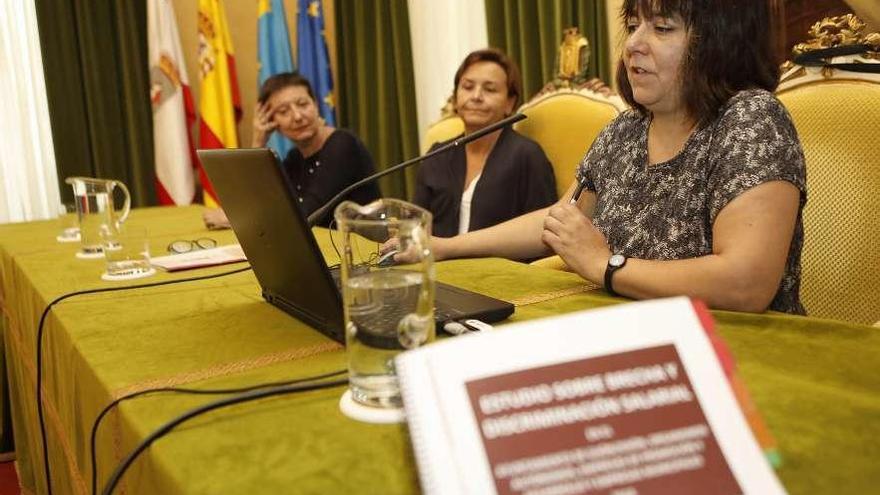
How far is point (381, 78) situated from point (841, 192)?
2891 mm

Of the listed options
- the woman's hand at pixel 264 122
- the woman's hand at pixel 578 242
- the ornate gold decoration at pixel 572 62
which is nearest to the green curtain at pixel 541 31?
the ornate gold decoration at pixel 572 62

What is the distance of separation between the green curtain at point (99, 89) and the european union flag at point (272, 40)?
1.96 feet

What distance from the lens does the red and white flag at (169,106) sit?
12.4 feet

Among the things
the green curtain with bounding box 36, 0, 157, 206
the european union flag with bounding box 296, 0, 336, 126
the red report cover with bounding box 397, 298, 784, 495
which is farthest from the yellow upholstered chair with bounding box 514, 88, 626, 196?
the green curtain with bounding box 36, 0, 157, 206

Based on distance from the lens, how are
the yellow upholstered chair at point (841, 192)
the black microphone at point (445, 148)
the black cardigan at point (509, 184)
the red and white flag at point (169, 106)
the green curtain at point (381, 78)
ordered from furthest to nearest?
1. the green curtain at point (381, 78)
2. the red and white flag at point (169, 106)
3. the black cardigan at point (509, 184)
4. the yellow upholstered chair at point (841, 192)
5. the black microphone at point (445, 148)

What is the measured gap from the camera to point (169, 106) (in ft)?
12.7

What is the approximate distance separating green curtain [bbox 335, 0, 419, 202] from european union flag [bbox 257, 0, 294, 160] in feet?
0.99

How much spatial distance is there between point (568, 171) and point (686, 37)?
1.05 m

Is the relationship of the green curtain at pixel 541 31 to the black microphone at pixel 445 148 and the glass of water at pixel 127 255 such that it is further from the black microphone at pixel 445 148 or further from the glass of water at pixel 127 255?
the glass of water at pixel 127 255

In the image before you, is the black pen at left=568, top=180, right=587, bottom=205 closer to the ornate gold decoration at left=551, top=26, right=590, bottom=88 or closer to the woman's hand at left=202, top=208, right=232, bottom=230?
the ornate gold decoration at left=551, top=26, right=590, bottom=88

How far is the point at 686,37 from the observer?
1.19 metres

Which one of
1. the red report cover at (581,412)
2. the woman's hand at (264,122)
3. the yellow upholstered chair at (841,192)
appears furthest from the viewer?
the woman's hand at (264,122)

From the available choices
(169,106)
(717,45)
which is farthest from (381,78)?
(717,45)

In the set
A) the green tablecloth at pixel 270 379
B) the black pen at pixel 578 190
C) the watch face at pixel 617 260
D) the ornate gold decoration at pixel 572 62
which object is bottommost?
the green tablecloth at pixel 270 379
